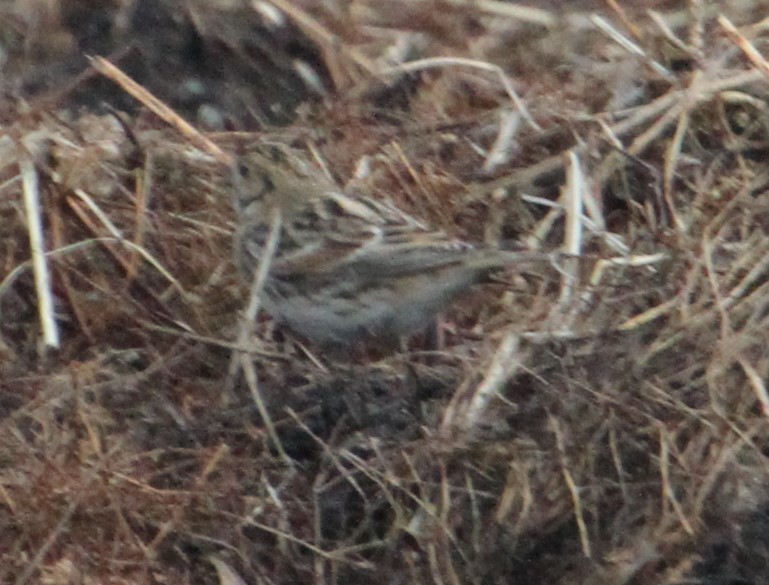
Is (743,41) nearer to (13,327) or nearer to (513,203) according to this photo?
(513,203)

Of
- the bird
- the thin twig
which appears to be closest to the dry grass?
the thin twig

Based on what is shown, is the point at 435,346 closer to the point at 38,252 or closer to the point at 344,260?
the point at 344,260

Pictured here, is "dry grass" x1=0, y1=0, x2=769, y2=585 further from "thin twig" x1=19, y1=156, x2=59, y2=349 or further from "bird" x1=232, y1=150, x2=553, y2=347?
"bird" x1=232, y1=150, x2=553, y2=347

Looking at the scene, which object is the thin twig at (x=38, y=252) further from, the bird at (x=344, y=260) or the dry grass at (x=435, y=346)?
the bird at (x=344, y=260)

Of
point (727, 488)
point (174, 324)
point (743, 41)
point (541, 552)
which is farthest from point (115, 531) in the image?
point (743, 41)

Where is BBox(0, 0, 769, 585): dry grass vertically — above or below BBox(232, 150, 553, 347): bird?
below

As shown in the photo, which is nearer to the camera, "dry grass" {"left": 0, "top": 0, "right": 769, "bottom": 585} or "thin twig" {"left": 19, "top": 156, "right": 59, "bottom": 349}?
"dry grass" {"left": 0, "top": 0, "right": 769, "bottom": 585}

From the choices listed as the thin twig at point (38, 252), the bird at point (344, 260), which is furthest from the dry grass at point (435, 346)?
the bird at point (344, 260)
